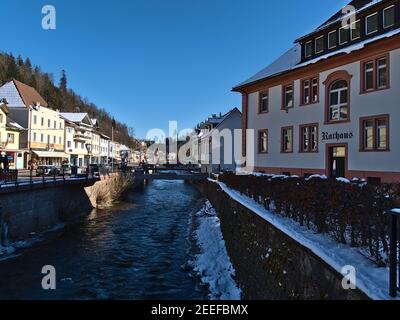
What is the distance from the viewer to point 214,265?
51.1 feet

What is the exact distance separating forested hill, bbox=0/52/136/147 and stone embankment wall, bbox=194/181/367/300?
2817 inches

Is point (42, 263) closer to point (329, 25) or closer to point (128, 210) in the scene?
point (128, 210)

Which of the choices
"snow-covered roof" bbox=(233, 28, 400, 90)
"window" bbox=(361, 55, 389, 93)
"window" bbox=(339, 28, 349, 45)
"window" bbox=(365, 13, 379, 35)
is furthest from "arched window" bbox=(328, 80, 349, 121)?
"window" bbox=(365, 13, 379, 35)

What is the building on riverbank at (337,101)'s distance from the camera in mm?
20484

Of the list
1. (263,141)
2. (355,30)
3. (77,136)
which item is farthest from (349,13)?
(77,136)

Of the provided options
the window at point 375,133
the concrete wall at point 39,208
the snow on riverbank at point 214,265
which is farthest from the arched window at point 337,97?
the concrete wall at point 39,208

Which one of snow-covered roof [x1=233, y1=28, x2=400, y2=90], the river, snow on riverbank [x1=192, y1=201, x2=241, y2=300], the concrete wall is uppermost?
snow-covered roof [x1=233, y1=28, x2=400, y2=90]

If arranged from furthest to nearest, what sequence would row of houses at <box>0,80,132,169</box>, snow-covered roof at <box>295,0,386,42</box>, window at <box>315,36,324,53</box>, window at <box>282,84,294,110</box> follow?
row of houses at <box>0,80,132,169</box> < window at <box>282,84,294,110</box> < window at <box>315,36,324,53</box> < snow-covered roof at <box>295,0,386,42</box>

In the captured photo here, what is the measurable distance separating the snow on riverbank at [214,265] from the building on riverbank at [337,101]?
8639mm

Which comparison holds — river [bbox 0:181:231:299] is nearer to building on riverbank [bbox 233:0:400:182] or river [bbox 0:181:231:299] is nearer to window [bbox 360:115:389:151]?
building on riverbank [bbox 233:0:400:182]

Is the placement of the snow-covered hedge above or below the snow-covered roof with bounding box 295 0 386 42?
below

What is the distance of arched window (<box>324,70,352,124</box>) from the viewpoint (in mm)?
23188
